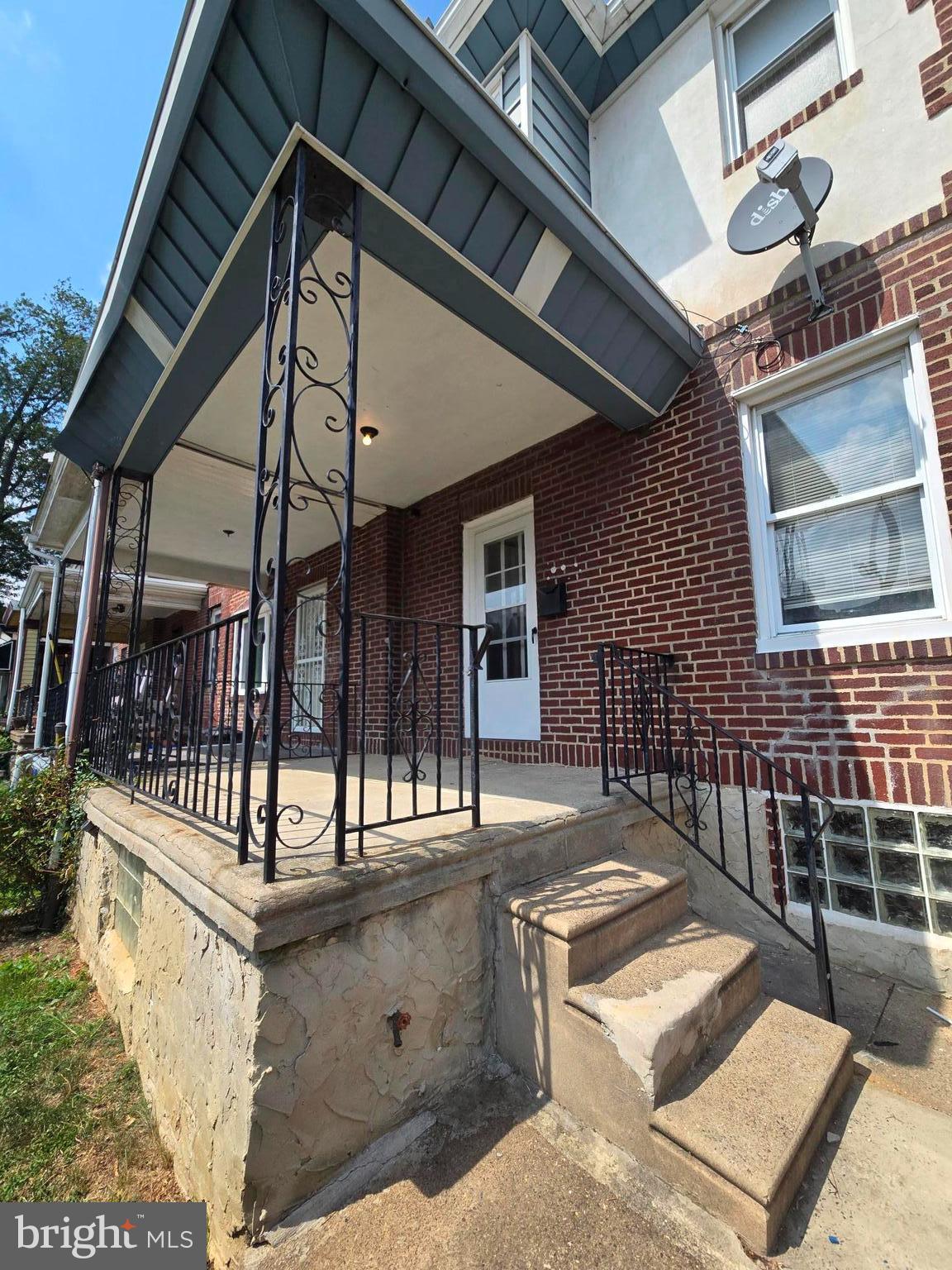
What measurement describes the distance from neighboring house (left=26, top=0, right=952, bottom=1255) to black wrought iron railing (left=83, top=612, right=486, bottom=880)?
0.14 feet

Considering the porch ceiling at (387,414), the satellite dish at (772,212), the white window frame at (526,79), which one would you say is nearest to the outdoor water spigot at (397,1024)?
the porch ceiling at (387,414)

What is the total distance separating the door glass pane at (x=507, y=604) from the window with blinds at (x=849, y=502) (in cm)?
199

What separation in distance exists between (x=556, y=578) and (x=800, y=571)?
168 cm

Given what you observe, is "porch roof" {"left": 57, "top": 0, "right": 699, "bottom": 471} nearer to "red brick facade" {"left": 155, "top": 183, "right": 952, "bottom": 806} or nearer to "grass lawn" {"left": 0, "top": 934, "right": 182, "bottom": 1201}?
"red brick facade" {"left": 155, "top": 183, "right": 952, "bottom": 806}

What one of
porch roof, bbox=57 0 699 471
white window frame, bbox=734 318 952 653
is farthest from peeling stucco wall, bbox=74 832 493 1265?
porch roof, bbox=57 0 699 471

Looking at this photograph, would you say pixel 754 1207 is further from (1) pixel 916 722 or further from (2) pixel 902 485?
(2) pixel 902 485

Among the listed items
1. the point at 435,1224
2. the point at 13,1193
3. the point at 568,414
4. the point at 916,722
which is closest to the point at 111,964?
the point at 13,1193

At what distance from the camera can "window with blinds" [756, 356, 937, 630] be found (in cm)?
251

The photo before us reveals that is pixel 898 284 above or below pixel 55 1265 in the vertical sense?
above

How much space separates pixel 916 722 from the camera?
7.68 feet

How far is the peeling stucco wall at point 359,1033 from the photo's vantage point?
4.61ft

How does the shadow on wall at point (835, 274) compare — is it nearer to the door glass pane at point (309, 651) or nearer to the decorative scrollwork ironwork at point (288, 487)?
the decorative scrollwork ironwork at point (288, 487)

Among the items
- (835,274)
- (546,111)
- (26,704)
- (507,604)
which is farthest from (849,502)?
(26,704)

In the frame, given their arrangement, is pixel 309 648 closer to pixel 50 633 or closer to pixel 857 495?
pixel 50 633
